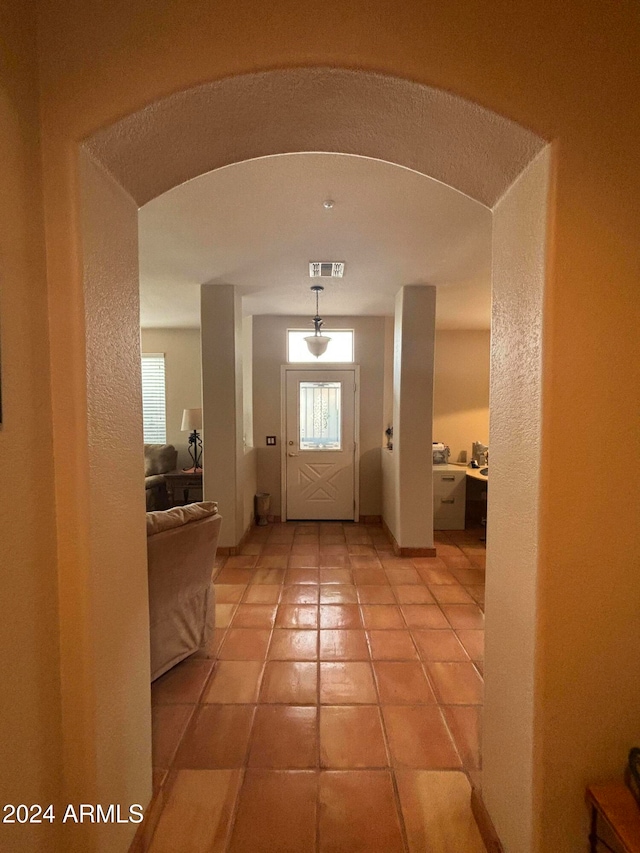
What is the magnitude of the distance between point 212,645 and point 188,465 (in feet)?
12.7

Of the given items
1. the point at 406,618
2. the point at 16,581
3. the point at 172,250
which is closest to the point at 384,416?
the point at 406,618

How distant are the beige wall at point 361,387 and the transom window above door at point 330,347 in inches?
3.1

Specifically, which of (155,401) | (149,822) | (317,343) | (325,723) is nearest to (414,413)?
(317,343)

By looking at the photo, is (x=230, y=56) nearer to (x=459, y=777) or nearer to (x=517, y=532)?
(x=517, y=532)

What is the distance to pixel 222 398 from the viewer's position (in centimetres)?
388

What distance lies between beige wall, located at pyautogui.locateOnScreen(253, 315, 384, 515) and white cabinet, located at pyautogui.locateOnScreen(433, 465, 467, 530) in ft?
2.39

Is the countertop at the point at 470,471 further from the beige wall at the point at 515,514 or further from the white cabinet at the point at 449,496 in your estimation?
the beige wall at the point at 515,514

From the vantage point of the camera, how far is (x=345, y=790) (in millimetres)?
1556

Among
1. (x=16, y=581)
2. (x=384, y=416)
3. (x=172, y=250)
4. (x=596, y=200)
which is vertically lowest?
(x=16, y=581)

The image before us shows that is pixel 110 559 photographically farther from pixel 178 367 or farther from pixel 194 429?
pixel 178 367

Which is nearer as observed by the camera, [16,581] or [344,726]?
[16,581]

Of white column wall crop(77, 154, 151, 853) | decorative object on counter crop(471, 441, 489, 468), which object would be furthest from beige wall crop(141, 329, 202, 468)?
white column wall crop(77, 154, 151, 853)

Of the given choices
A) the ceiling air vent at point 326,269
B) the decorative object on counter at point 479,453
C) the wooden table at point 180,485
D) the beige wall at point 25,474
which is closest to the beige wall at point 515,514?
the beige wall at point 25,474

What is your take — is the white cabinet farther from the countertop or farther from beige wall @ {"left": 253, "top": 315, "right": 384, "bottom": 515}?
beige wall @ {"left": 253, "top": 315, "right": 384, "bottom": 515}
